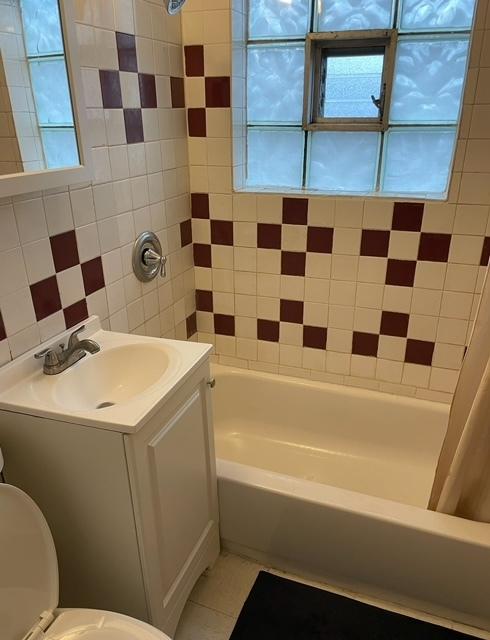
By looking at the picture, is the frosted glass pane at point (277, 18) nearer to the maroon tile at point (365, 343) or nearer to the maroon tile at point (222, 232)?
the maroon tile at point (222, 232)

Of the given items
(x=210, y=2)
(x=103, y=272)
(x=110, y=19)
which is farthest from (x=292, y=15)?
(x=103, y=272)

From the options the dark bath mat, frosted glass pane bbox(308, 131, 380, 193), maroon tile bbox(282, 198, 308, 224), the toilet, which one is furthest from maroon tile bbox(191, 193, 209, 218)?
the dark bath mat

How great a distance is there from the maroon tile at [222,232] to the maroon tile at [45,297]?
0.82 metres

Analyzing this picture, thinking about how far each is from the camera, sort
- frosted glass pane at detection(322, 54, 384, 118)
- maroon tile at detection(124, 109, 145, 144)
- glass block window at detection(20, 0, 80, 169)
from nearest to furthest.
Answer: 1. glass block window at detection(20, 0, 80, 169)
2. maroon tile at detection(124, 109, 145, 144)
3. frosted glass pane at detection(322, 54, 384, 118)

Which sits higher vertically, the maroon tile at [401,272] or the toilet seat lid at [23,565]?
the maroon tile at [401,272]

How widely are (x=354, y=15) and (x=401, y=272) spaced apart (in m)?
0.95

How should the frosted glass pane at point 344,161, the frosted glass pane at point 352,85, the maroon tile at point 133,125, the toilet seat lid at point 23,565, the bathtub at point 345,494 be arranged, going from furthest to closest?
1. the frosted glass pane at point 344,161
2. the frosted glass pane at point 352,85
3. the maroon tile at point 133,125
4. the bathtub at point 345,494
5. the toilet seat lid at point 23,565

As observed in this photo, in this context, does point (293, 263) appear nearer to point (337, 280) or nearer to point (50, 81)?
point (337, 280)

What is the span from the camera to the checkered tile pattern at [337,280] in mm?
1782

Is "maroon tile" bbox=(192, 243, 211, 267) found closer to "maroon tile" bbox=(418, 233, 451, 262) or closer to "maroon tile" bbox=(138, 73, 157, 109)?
"maroon tile" bbox=(138, 73, 157, 109)

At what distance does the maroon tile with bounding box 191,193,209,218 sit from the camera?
2008 millimetres

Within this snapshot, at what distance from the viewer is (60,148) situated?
124 cm

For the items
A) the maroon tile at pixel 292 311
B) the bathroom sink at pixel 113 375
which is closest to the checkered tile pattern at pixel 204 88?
the maroon tile at pixel 292 311

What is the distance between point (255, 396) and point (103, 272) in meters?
0.98
